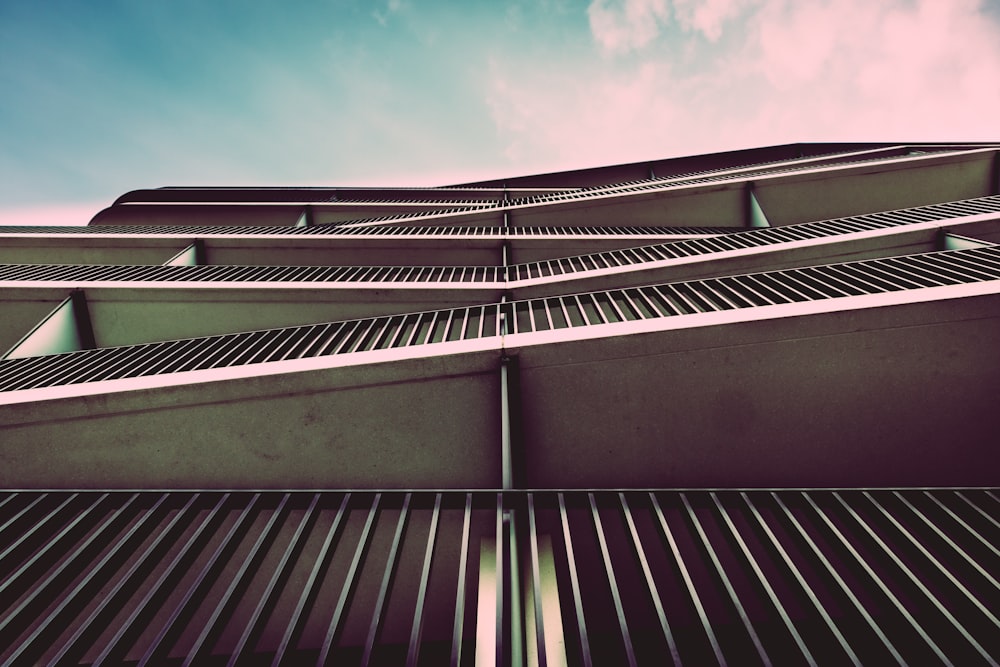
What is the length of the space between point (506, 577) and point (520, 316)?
12.0ft

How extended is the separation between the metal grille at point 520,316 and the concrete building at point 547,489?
49mm

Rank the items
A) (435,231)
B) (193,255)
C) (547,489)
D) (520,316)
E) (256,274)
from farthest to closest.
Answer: (435,231) → (193,255) → (256,274) → (520,316) → (547,489)

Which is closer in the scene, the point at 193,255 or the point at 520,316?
the point at 520,316

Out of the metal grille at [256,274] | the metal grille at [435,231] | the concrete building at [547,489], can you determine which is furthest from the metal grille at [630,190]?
the concrete building at [547,489]

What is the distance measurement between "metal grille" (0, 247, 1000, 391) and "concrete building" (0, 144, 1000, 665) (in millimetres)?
49

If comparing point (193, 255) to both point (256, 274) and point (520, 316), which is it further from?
point (520, 316)

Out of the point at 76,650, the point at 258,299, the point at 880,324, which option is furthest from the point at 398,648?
the point at 258,299

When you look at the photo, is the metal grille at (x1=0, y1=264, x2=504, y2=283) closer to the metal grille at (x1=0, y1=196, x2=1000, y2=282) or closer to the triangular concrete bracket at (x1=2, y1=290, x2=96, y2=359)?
the metal grille at (x1=0, y1=196, x2=1000, y2=282)

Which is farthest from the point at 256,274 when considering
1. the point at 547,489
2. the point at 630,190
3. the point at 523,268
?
the point at 630,190

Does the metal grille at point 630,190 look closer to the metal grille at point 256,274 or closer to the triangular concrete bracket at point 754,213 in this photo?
the triangular concrete bracket at point 754,213

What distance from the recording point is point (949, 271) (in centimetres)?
356

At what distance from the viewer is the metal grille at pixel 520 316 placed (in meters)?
3.62

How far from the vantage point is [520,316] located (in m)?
5.46

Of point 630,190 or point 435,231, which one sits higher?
point 630,190
